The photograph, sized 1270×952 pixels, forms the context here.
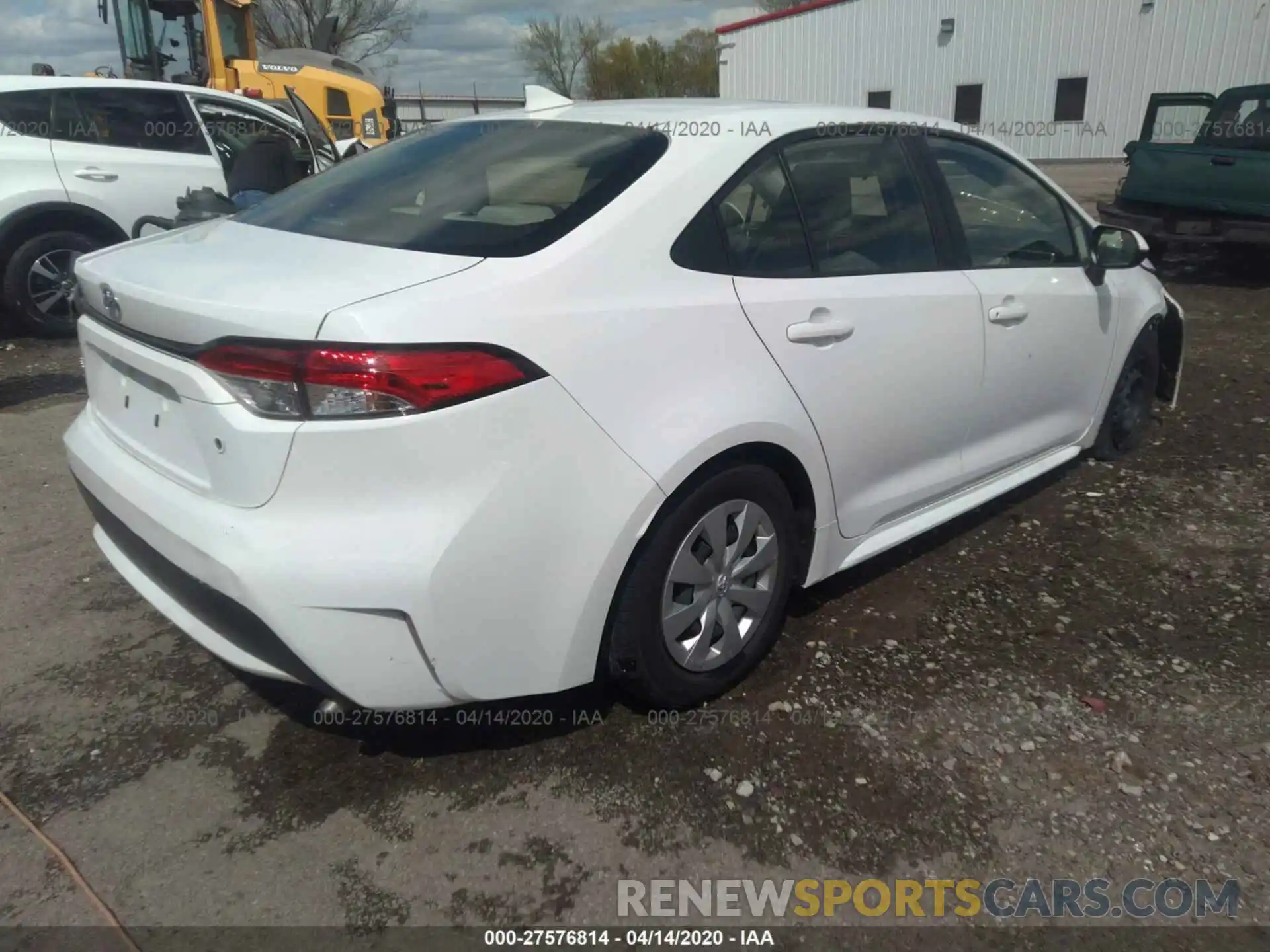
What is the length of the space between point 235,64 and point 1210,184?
36.3 ft

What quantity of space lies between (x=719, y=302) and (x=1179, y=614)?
2117mm

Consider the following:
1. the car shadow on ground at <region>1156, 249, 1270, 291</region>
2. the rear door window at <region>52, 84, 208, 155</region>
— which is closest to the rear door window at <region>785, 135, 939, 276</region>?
the rear door window at <region>52, 84, 208, 155</region>

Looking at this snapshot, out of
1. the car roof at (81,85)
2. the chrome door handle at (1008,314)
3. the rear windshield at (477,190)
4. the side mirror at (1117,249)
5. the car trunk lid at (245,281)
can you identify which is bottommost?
the chrome door handle at (1008,314)

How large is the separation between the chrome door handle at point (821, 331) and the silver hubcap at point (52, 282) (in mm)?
6069

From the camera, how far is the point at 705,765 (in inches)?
104

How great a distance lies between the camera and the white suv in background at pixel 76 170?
672 centimetres

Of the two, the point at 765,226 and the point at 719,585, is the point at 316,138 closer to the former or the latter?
the point at 765,226

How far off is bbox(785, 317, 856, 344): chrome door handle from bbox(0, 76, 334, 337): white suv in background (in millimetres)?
6099

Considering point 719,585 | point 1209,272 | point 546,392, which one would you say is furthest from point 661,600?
point 1209,272

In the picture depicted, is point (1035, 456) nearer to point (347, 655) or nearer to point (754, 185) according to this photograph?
point (754, 185)

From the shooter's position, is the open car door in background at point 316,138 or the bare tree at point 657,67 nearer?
the open car door in background at point 316,138

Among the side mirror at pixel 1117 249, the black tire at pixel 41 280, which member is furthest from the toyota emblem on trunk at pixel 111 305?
the black tire at pixel 41 280

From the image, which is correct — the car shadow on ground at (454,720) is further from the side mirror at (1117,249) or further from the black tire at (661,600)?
the side mirror at (1117,249)

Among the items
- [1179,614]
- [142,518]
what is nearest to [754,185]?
[142,518]
